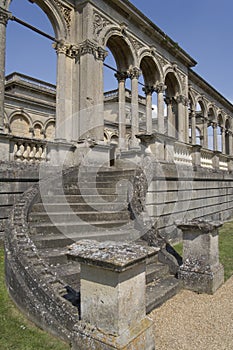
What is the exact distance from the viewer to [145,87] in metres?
14.0

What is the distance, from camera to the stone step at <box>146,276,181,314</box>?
146 inches

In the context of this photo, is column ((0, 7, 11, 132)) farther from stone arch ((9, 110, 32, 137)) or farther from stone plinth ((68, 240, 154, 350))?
stone arch ((9, 110, 32, 137))

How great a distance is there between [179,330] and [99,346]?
1.21m

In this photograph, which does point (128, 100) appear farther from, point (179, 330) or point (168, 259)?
point (179, 330)

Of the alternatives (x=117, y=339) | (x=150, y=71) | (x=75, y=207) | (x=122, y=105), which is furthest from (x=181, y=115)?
(x=117, y=339)

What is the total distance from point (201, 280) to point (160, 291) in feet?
2.74

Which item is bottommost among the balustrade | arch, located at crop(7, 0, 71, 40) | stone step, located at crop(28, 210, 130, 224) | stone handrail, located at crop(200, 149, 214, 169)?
stone step, located at crop(28, 210, 130, 224)

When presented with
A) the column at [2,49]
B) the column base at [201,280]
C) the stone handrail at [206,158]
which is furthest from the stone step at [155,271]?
the stone handrail at [206,158]

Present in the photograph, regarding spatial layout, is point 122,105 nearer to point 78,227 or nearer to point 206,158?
point 206,158

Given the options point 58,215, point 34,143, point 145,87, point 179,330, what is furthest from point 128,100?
point 179,330

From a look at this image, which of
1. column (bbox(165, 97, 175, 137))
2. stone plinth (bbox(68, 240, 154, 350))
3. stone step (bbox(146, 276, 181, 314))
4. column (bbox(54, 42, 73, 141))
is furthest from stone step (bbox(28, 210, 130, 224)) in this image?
column (bbox(165, 97, 175, 137))

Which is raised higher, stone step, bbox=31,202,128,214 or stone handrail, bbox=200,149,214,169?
stone handrail, bbox=200,149,214,169

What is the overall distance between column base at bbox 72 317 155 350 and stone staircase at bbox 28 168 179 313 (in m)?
0.48

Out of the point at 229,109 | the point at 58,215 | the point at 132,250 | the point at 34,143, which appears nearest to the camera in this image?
the point at 132,250
